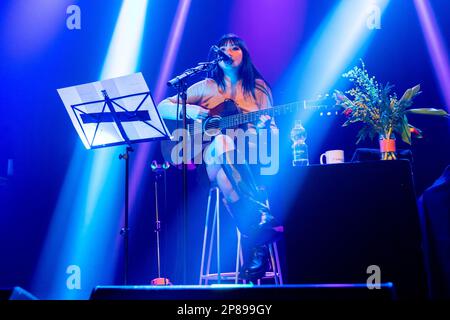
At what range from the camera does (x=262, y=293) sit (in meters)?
1.46

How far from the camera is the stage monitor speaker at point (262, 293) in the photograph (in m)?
1.40

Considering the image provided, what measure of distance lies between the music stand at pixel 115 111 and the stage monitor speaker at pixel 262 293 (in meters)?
1.86

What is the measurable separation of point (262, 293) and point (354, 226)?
130cm

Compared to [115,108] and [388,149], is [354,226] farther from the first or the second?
[115,108]

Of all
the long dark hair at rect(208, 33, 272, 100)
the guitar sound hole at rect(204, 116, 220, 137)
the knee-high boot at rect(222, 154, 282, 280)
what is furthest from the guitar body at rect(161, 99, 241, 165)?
the knee-high boot at rect(222, 154, 282, 280)

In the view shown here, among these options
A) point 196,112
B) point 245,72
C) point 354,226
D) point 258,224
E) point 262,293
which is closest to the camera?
point 262,293

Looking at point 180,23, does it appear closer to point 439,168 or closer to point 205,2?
point 205,2

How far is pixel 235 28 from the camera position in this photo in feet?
15.3

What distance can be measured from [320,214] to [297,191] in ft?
0.55

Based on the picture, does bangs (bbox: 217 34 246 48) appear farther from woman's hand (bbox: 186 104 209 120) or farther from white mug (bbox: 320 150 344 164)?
white mug (bbox: 320 150 344 164)

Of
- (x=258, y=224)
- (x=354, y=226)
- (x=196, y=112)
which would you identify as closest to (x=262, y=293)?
(x=354, y=226)

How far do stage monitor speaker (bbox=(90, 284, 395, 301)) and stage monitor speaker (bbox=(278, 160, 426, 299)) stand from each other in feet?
3.96

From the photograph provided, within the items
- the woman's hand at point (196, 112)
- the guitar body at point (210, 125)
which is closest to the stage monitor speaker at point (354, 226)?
the guitar body at point (210, 125)
